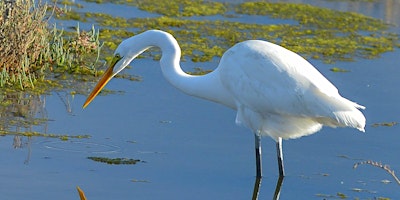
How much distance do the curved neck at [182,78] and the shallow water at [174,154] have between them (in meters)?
0.45

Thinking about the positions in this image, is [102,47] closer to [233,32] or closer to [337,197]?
[233,32]

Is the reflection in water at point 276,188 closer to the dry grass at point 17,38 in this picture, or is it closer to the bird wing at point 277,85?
the bird wing at point 277,85

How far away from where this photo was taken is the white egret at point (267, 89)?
578 cm

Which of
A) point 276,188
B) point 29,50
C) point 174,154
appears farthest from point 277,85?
point 29,50

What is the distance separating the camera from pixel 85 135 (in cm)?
668

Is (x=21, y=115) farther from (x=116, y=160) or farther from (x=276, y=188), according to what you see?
(x=276, y=188)

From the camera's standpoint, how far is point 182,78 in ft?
20.7

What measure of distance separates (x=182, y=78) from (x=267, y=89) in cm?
67

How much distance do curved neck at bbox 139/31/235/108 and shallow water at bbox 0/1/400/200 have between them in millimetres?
452

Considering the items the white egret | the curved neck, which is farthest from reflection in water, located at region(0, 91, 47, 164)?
the curved neck

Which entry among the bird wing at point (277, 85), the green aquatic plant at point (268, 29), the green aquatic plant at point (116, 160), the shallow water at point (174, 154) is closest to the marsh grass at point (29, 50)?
the shallow water at point (174, 154)

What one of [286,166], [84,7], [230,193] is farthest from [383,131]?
[84,7]

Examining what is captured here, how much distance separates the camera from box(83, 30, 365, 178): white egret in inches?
227

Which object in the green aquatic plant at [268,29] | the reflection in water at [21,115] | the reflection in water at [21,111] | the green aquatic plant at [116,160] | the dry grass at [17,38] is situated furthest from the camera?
the green aquatic plant at [268,29]
